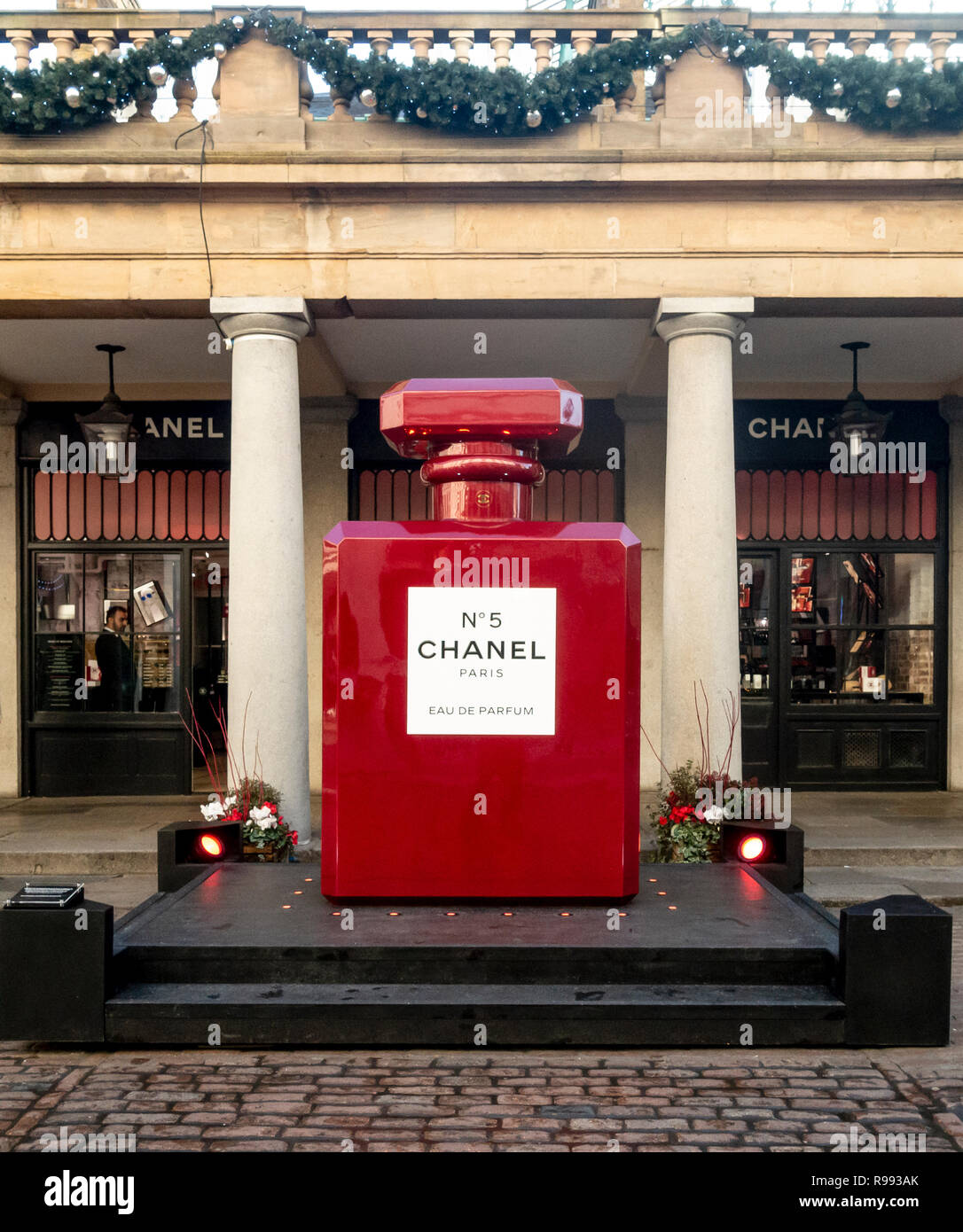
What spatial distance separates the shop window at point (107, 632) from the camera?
1146cm

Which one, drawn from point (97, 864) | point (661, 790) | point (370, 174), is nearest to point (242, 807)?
point (97, 864)

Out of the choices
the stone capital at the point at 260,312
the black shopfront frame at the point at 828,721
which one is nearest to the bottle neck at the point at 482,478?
the stone capital at the point at 260,312

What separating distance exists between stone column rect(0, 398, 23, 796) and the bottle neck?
26.6ft

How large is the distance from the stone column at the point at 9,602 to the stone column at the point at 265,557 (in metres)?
4.58

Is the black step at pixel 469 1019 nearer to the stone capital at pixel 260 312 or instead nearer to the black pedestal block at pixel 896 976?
the black pedestal block at pixel 896 976

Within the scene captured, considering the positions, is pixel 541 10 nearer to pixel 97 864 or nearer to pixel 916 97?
pixel 916 97

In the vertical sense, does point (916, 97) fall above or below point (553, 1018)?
above

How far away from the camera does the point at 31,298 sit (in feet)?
26.9

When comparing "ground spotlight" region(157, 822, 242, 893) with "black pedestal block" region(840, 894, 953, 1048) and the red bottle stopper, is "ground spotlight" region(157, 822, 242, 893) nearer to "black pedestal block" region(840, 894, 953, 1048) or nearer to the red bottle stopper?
the red bottle stopper

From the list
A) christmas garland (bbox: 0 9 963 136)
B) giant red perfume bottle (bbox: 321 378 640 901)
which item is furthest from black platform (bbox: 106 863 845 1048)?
christmas garland (bbox: 0 9 963 136)

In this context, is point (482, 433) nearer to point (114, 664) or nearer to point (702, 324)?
point (702, 324)

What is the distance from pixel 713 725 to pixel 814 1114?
14.8 ft
